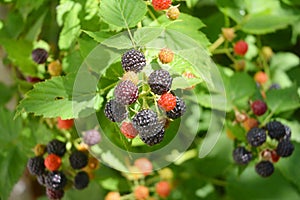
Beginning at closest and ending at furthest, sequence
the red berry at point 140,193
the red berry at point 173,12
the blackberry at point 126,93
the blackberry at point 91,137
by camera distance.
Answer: the blackberry at point 126,93, the red berry at point 173,12, the blackberry at point 91,137, the red berry at point 140,193

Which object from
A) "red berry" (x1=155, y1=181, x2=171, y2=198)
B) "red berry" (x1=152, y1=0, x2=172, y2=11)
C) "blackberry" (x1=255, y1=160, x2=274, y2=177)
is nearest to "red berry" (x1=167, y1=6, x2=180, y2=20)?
"red berry" (x1=152, y1=0, x2=172, y2=11)

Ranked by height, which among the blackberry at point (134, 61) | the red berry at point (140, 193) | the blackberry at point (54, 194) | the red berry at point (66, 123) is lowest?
the red berry at point (140, 193)

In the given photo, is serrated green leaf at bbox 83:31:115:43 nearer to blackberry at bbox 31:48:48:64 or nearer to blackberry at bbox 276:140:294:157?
blackberry at bbox 31:48:48:64

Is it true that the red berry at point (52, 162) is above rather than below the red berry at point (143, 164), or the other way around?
above

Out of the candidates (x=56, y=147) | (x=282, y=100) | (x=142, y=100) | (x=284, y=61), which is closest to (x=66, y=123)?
(x=56, y=147)

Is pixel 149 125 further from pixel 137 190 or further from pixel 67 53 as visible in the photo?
pixel 137 190

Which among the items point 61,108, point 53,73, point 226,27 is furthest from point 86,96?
point 226,27

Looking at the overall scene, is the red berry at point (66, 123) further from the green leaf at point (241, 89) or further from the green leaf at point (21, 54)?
the green leaf at point (241, 89)

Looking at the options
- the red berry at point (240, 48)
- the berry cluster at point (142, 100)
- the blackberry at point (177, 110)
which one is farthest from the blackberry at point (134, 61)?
the red berry at point (240, 48)
